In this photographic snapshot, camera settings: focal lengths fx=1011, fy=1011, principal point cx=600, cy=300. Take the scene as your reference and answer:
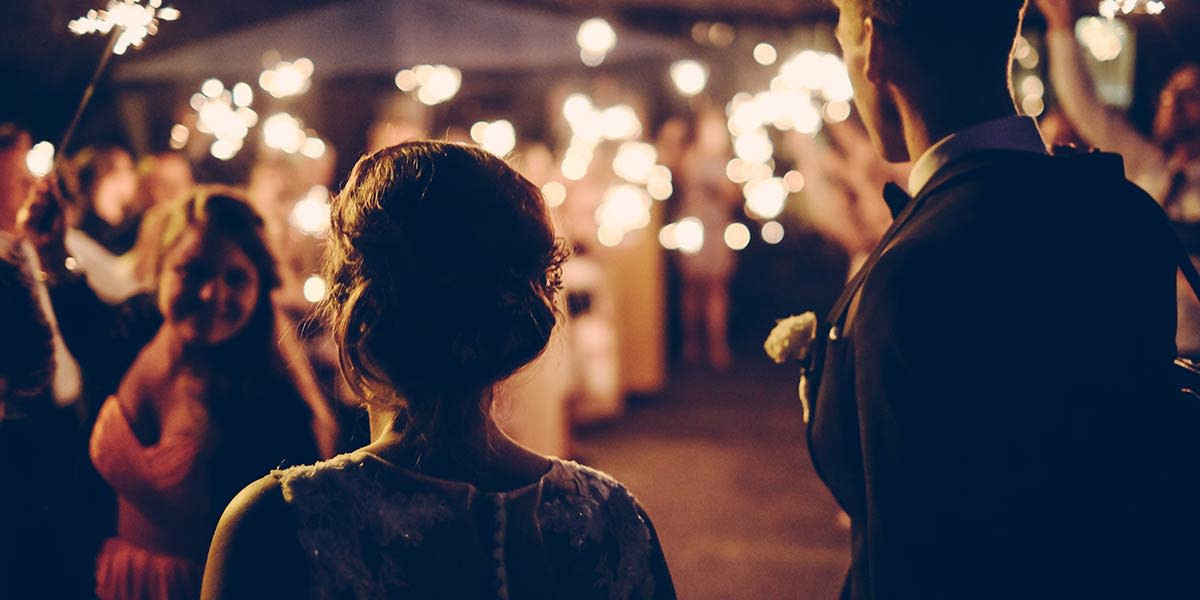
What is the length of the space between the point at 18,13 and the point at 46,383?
2.95ft

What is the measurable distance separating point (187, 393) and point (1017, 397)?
2.12 meters

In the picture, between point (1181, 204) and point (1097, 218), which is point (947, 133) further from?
point (1181, 204)

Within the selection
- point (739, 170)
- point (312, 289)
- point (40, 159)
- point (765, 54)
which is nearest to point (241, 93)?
point (312, 289)

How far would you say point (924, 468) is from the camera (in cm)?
154

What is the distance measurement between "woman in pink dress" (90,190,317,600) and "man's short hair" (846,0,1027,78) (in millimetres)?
1873

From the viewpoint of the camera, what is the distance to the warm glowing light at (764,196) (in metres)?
11.8

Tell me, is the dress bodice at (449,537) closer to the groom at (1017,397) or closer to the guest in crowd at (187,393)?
the groom at (1017,397)

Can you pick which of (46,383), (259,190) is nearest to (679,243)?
(259,190)

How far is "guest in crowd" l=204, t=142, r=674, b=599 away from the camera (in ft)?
4.40

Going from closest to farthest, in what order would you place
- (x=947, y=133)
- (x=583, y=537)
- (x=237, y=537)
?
(x=237, y=537), (x=583, y=537), (x=947, y=133)

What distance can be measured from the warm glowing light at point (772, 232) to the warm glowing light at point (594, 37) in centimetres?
690

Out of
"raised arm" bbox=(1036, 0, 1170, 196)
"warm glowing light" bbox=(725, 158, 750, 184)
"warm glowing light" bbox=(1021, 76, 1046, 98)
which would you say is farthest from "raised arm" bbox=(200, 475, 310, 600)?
"warm glowing light" bbox=(1021, 76, 1046, 98)

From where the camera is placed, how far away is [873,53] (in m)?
1.83

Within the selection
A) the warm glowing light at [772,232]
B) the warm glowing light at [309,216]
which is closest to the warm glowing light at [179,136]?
the warm glowing light at [309,216]
